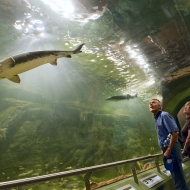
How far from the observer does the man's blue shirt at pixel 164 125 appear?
159 inches

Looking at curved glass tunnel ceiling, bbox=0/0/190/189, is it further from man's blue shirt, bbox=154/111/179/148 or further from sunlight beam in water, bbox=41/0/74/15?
man's blue shirt, bbox=154/111/179/148

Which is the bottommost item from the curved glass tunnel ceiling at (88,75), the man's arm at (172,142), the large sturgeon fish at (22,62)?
the man's arm at (172,142)

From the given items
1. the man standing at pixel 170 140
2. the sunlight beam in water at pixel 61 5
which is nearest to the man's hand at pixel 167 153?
the man standing at pixel 170 140

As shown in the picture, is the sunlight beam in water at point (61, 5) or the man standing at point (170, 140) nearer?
the man standing at point (170, 140)

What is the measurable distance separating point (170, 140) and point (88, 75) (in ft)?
33.8

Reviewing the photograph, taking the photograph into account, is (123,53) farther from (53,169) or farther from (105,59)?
(53,169)

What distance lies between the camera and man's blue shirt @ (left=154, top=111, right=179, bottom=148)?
4.03 meters

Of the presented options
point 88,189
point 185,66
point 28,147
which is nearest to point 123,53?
point 185,66

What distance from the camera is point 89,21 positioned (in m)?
7.32

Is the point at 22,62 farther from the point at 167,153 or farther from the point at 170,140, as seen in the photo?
the point at 167,153

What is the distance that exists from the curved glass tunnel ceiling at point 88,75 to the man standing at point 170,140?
3.88 meters

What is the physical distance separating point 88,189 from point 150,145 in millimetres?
17834

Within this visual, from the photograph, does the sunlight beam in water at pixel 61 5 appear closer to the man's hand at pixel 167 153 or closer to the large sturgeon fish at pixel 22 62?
the large sturgeon fish at pixel 22 62

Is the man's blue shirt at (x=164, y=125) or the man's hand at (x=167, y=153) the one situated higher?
the man's blue shirt at (x=164, y=125)
